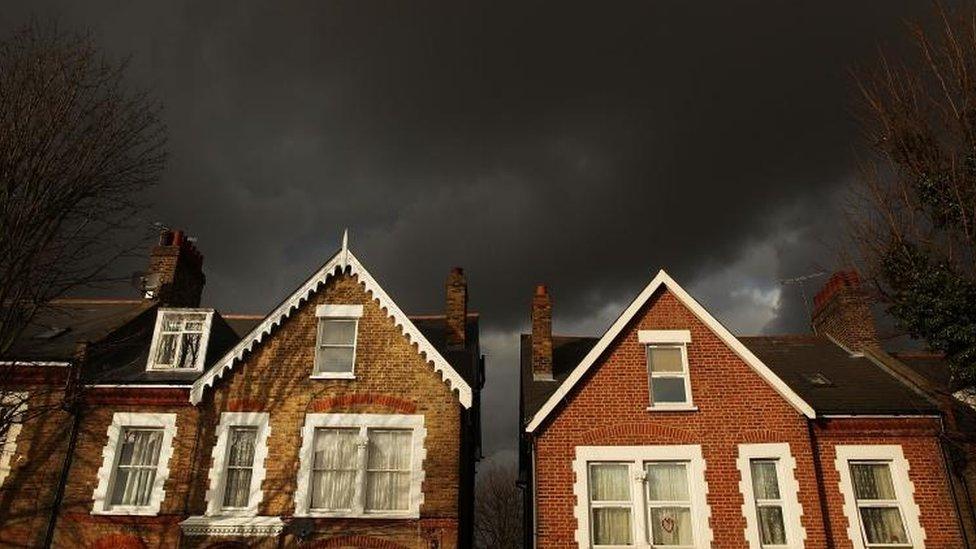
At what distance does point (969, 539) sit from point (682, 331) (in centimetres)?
836

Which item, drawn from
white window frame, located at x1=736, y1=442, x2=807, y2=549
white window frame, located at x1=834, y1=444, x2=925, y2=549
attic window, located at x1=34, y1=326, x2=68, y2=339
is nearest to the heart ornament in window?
white window frame, located at x1=736, y1=442, x2=807, y2=549

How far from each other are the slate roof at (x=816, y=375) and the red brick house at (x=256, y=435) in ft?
8.78

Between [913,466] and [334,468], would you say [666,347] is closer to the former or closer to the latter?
[913,466]

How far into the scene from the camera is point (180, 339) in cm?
2023

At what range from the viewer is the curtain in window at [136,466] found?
1802 cm

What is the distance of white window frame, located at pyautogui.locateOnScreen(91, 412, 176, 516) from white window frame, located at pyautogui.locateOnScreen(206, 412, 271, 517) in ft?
4.07

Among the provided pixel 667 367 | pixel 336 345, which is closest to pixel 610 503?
pixel 667 367

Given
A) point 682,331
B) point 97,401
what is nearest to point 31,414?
point 97,401

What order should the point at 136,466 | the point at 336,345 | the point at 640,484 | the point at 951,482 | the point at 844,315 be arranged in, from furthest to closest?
1. the point at 844,315
2. the point at 336,345
3. the point at 136,466
4. the point at 951,482
5. the point at 640,484

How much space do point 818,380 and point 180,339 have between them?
18.5 meters

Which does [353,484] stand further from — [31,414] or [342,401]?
[31,414]

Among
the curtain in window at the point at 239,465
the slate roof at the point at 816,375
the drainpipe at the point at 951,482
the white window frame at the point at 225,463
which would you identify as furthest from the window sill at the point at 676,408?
the curtain in window at the point at 239,465

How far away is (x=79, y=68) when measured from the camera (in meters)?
15.6

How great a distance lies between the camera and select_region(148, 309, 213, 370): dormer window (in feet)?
65.5
